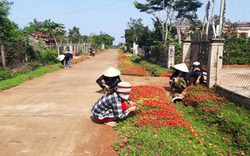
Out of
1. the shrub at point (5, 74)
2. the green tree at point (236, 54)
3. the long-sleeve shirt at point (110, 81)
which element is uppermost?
the green tree at point (236, 54)

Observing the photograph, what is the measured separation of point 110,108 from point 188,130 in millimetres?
1734

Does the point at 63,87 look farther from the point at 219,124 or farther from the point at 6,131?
the point at 219,124

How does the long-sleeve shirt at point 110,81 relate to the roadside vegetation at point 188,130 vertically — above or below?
above

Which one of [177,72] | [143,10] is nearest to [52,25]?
[143,10]

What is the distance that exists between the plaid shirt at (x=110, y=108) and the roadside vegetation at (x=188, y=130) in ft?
0.96

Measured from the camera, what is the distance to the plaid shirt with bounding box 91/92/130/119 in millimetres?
5355

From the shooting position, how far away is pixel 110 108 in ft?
18.3

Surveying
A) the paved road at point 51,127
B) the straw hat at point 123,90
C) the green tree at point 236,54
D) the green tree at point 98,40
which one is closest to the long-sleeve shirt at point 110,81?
the paved road at point 51,127

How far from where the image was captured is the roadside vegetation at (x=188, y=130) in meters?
4.48

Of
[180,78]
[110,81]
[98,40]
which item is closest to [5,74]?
[110,81]

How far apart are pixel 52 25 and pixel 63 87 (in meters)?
22.8

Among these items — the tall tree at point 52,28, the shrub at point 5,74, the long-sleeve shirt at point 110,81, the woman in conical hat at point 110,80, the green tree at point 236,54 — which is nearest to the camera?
the woman in conical hat at point 110,80

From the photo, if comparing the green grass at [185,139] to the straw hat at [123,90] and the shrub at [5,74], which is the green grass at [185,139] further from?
the shrub at [5,74]

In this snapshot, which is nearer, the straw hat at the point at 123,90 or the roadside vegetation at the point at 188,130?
the roadside vegetation at the point at 188,130
